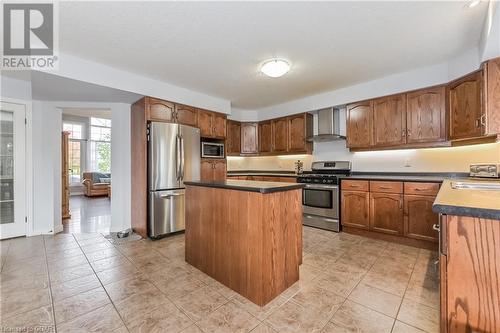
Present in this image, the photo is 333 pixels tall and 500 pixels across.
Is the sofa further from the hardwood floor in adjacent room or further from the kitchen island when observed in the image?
the kitchen island

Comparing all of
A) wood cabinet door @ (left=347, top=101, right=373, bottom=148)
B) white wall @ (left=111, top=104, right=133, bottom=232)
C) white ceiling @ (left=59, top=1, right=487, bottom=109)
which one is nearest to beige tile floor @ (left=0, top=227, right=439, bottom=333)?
white wall @ (left=111, top=104, right=133, bottom=232)

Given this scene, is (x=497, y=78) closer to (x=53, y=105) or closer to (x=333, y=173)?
(x=333, y=173)

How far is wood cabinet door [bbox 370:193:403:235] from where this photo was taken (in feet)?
10.5

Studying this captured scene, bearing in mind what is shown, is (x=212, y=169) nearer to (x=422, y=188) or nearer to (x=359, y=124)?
(x=359, y=124)

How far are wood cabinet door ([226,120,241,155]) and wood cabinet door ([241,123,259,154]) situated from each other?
106 millimetres

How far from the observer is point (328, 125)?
4.37 metres

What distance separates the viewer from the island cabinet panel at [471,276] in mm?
931

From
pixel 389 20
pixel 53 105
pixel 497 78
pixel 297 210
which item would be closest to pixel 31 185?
pixel 53 105

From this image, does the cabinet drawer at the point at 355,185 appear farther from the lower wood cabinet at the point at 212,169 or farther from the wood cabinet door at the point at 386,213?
the lower wood cabinet at the point at 212,169

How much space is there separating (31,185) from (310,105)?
5.09 meters

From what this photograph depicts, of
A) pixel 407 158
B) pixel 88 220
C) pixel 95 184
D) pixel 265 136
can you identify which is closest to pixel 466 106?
pixel 407 158

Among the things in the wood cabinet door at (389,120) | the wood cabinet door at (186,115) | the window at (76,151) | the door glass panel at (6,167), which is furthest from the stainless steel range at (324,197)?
the window at (76,151)

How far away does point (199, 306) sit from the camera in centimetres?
180

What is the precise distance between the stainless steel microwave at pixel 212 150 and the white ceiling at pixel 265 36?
4.29ft
